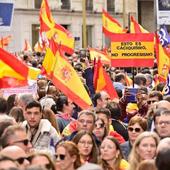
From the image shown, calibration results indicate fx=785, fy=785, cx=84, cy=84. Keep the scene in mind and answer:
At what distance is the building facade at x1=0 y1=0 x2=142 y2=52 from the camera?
147ft

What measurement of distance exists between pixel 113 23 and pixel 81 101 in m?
13.1

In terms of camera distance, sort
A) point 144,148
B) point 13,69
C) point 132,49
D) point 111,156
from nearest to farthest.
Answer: point 144,148
point 111,156
point 13,69
point 132,49

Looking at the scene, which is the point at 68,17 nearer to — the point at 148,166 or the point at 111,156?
the point at 111,156

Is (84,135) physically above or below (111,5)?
below

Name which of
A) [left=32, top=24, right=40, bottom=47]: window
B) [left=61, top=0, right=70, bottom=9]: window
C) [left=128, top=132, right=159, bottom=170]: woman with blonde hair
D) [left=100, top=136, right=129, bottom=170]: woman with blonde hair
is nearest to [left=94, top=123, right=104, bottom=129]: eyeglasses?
[left=100, top=136, right=129, bottom=170]: woman with blonde hair

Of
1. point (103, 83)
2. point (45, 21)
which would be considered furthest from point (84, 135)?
point (45, 21)

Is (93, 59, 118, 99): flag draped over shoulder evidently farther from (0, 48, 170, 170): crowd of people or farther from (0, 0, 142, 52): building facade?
(0, 0, 142, 52): building facade

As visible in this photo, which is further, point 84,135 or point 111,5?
point 111,5

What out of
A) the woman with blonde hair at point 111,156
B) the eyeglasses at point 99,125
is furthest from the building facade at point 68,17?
the woman with blonde hair at point 111,156

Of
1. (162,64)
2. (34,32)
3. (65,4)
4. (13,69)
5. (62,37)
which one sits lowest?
(34,32)

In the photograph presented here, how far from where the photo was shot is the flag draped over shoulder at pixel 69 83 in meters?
11.7

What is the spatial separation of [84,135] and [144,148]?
0.86m

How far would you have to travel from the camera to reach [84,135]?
8.14 metres

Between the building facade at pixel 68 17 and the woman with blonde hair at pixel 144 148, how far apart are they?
35418mm
